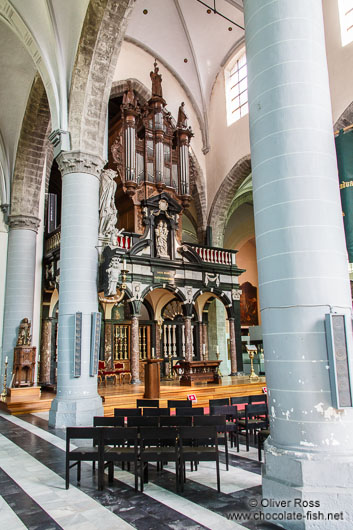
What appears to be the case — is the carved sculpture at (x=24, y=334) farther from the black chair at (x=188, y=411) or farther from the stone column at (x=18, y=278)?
the black chair at (x=188, y=411)

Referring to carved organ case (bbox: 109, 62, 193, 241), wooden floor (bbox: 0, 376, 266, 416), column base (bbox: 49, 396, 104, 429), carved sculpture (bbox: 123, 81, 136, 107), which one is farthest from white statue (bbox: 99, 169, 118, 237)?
carved sculpture (bbox: 123, 81, 136, 107)

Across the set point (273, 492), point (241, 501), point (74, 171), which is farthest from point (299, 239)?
point (74, 171)

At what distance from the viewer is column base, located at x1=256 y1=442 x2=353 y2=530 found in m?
3.17

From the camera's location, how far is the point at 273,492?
3484 mm

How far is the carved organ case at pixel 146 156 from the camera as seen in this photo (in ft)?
52.9

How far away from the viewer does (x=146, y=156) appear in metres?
16.7

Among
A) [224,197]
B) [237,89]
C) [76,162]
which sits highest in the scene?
[237,89]

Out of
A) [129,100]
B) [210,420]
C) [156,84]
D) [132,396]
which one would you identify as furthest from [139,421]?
[156,84]

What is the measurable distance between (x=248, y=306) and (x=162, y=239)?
13.4 metres

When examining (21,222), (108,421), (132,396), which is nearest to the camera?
(108,421)

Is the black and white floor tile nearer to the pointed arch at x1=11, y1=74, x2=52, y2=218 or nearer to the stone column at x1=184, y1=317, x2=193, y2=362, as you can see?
the pointed arch at x1=11, y1=74, x2=52, y2=218

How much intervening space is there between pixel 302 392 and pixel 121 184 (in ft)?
48.7

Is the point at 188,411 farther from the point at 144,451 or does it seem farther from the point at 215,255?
the point at 215,255

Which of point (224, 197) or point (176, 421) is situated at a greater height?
A: point (224, 197)
